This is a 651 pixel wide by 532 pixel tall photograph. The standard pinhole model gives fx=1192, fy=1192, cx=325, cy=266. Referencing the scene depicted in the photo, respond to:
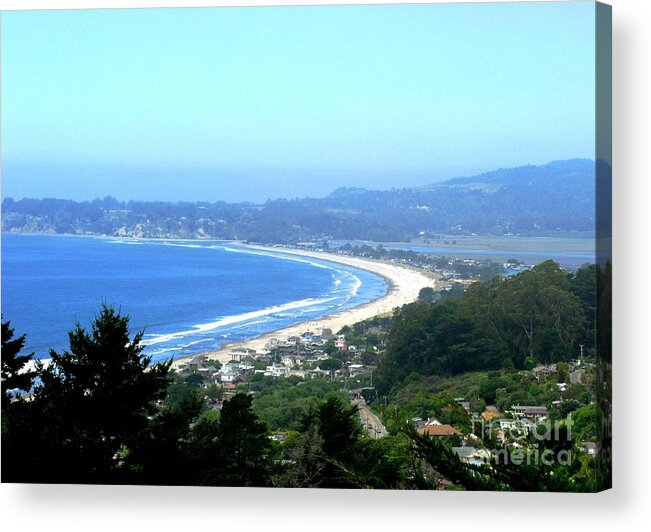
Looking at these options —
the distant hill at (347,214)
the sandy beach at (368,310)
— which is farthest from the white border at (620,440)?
the sandy beach at (368,310)

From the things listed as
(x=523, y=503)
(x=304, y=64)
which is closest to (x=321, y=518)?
(x=523, y=503)

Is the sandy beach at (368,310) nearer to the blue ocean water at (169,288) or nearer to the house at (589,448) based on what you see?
the blue ocean water at (169,288)

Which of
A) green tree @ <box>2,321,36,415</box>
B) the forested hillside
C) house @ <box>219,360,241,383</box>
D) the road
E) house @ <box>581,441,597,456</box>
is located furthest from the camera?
house @ <box>219,360,241,383</box>

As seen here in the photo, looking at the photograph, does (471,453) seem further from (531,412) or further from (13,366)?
(13,366)

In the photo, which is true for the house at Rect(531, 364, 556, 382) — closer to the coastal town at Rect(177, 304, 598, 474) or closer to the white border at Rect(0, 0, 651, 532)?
the coastal town at Rect(177, 304, 598, 474)

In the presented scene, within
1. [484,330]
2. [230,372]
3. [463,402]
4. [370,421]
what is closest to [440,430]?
[463,402]

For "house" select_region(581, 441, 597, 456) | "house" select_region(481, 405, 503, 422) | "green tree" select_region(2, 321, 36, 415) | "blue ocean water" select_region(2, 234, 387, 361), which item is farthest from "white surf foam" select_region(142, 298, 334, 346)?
"house" select_region(581, 441, 597, 456)
